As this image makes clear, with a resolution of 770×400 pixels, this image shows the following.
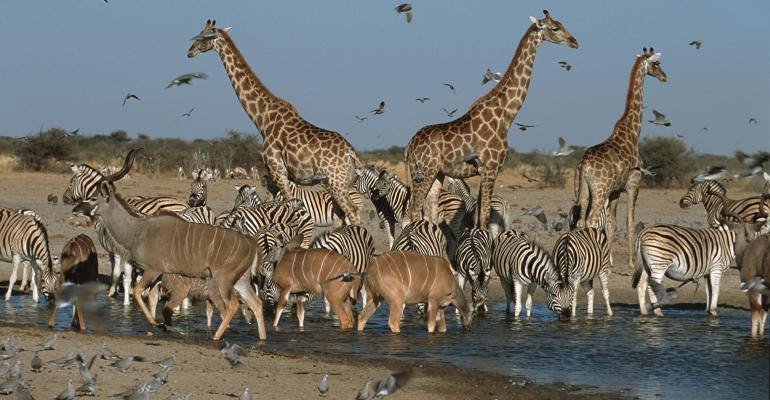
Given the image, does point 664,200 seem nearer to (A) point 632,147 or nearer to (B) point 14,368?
(A) point 632,147

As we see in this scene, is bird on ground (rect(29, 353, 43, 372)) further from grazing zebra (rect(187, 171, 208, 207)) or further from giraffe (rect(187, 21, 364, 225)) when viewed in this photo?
grazing zebra (rect(187, 171, 208, 207))

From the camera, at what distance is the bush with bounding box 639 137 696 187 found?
1449 inches

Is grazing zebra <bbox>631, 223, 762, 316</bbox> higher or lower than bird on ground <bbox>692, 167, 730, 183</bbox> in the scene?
lower

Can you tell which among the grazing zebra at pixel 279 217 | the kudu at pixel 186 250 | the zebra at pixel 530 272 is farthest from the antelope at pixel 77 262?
the zebra at pixel 530 272

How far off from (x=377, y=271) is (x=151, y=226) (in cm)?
219

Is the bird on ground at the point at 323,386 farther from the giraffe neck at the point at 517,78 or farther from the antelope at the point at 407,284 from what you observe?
the giraffe neck at the point at 517,78

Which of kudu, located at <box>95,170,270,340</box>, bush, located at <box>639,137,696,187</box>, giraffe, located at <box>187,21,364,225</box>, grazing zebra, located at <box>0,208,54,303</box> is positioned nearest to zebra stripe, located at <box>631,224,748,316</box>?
giraffe, located at <box>187,21,364,225</box>

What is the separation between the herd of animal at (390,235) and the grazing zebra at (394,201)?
0.11ft

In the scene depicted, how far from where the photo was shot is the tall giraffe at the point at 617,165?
1606 cm

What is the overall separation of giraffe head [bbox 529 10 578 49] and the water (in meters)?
3.87

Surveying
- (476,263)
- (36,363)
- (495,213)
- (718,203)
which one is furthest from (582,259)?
(36,363)

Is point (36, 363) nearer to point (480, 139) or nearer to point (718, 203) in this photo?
point (480, 139)

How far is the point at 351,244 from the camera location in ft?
45.3

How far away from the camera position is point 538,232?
21719mm
